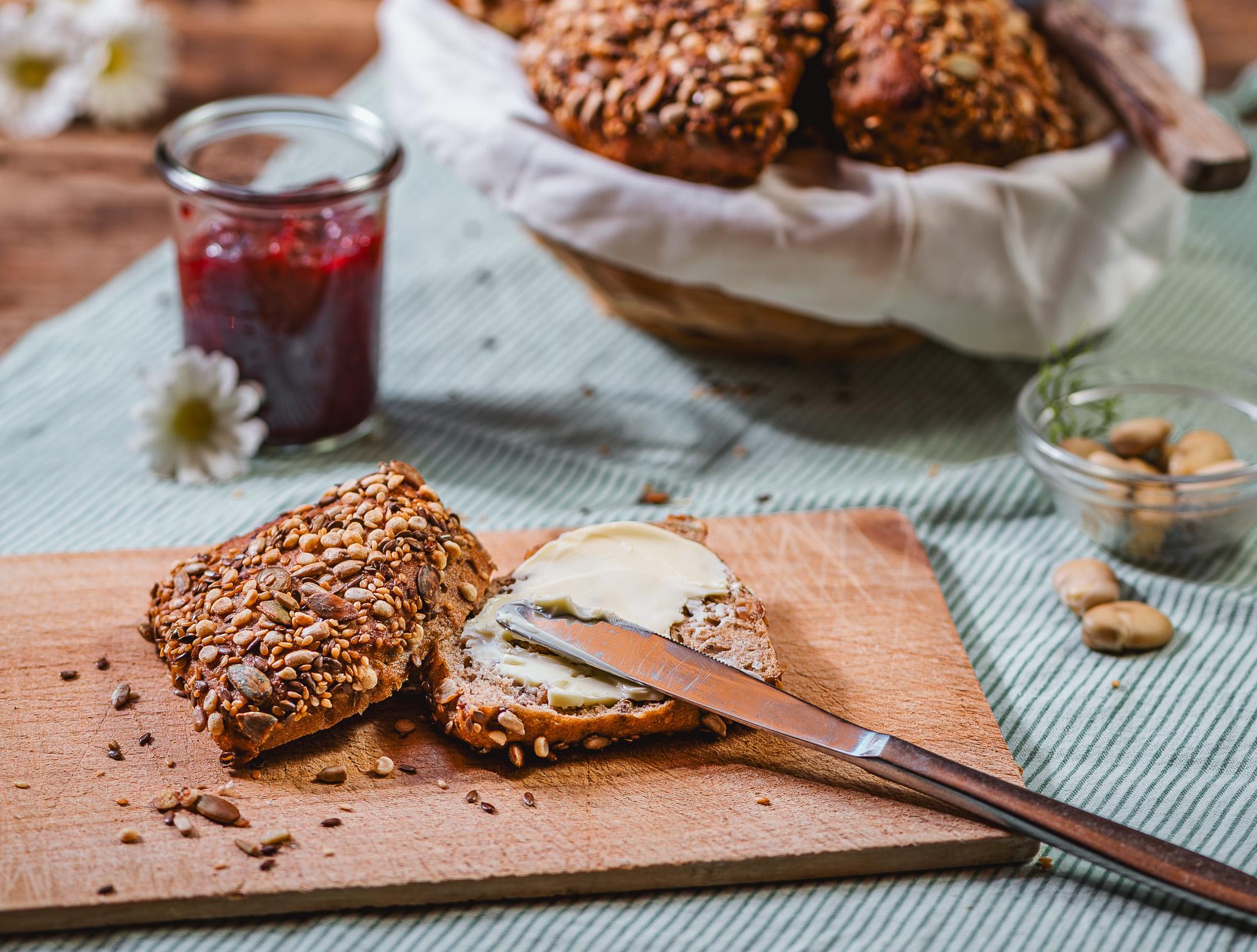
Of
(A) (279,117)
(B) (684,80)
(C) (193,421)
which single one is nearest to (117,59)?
(A) (279,117)

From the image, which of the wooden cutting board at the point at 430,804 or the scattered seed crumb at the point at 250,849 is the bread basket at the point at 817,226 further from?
the scattered seed crumb at the point at 250,849

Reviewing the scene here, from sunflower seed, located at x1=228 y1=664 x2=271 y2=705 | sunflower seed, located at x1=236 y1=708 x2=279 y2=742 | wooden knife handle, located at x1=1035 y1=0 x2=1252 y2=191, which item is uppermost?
wooden knife handle, located at x1=1035 y1=0 x2=1252 y2=191

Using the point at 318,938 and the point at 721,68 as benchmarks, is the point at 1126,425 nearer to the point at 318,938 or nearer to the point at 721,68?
the point at 721,68

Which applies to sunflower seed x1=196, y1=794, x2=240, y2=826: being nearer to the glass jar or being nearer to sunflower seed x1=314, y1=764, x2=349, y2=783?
sunflower seed x1=314, y1=764, x2=349, y2=783

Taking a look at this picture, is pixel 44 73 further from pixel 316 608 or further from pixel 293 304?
pixel 316 608

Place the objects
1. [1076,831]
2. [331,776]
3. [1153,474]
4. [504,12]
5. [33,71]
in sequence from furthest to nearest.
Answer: [33,71]
[504,12]
[1153,474]
[331,776]
[1076,831]

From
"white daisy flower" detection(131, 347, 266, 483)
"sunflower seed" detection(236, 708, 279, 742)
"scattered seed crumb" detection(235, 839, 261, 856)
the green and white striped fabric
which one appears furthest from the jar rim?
"scattered seed crumb" detection(235, 839, 261, 856)
